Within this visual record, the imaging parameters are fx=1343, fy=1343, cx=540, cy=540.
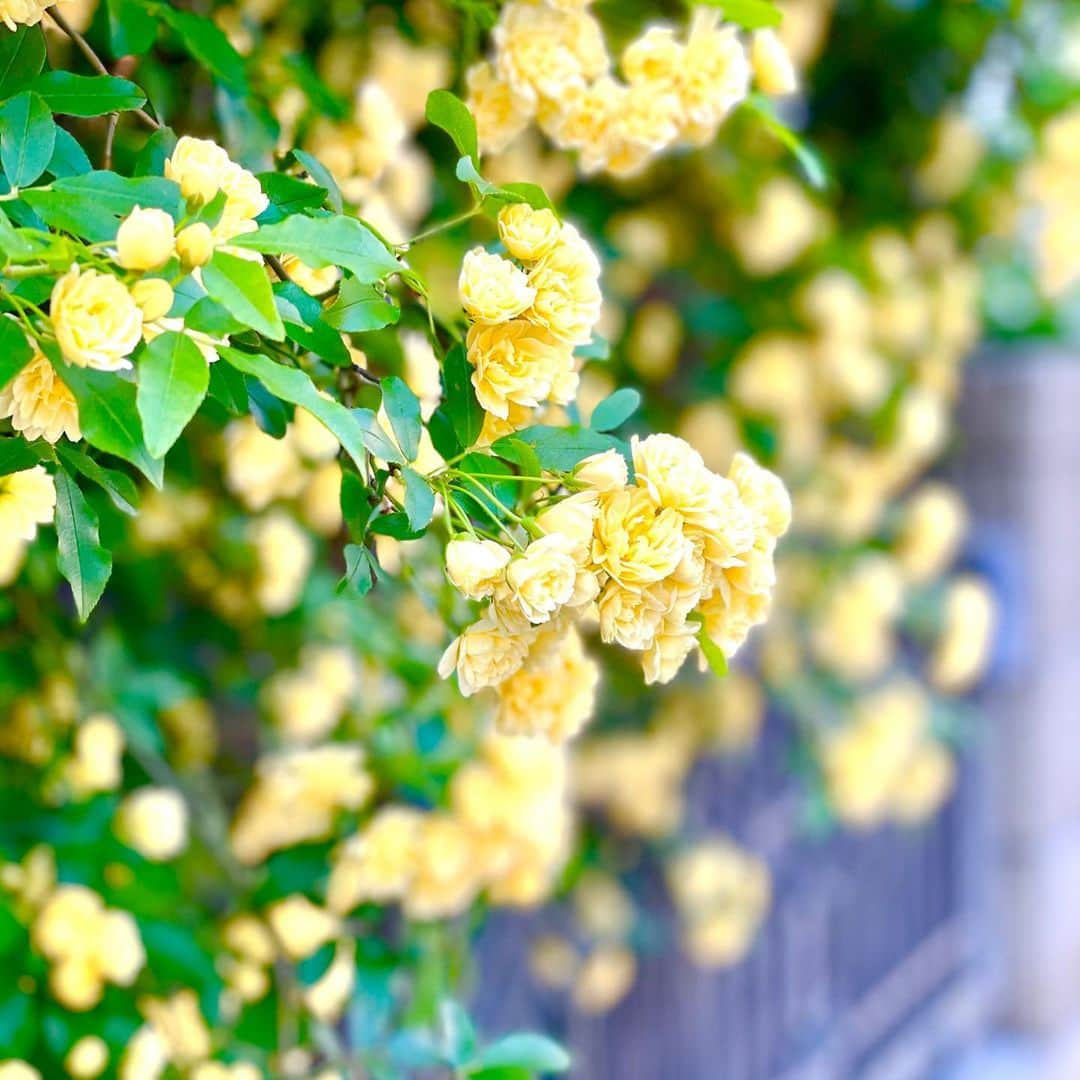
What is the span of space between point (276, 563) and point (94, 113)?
68 cm

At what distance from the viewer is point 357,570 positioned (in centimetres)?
62

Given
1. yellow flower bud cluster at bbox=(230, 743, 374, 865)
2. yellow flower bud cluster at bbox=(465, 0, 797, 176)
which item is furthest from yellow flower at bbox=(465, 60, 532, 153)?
yellow flower bud cluster at bbox=(230, 743, 374, 865)

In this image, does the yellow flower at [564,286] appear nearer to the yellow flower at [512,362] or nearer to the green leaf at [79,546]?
the yellow flower at [512,362]

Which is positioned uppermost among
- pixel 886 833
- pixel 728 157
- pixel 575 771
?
pixel 728 157

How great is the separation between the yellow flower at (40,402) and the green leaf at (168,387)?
40 millimetres

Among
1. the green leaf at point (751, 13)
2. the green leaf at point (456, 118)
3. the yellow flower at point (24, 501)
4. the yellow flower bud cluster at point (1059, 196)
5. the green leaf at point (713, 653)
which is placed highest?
the green leaf at point (751, 13)

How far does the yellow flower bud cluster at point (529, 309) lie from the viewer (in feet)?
1.95

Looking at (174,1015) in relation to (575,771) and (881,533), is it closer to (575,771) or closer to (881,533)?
(575,771)

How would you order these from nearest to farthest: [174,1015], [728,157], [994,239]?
[174,1015] → [728,157] → [994,239]

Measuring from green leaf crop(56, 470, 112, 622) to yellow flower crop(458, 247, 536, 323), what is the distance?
0.63 ft

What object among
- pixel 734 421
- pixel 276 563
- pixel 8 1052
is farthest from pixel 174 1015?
pixel 734 421

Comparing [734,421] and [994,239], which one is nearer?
[734,421]

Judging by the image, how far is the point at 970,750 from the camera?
9.05 feet

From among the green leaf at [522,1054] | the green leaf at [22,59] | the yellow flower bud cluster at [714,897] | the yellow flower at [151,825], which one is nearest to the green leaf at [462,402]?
the green leaf at [22,59]
